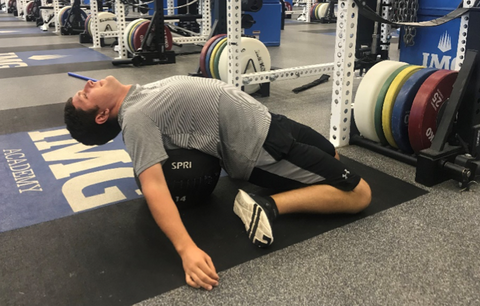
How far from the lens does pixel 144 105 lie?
1527 millimetres

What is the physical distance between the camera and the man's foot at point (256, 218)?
158 centimetres

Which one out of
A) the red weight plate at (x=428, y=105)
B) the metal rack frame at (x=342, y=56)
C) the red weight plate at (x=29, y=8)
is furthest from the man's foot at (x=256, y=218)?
the red weight plate at (x=29, y=8)

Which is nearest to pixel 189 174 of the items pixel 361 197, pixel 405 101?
pixel 361 197

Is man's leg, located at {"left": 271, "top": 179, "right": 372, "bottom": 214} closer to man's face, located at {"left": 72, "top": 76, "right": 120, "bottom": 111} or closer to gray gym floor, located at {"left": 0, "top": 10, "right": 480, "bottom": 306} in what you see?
gray gym floor, located at {"left": 0, "top": 10, "right": 480, "bottom": 306}

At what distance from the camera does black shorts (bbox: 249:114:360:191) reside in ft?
5.66

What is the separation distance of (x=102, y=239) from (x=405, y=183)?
1424 mm

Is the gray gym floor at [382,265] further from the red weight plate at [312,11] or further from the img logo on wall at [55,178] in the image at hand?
the red weight plate at [312,11]

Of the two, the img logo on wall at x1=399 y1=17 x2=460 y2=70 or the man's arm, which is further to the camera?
the img logo on wall at x1=399 y1=17 x2=460 y2=70

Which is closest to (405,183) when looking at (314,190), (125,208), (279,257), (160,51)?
(314,190)

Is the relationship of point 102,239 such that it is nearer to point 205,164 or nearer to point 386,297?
point 205,164

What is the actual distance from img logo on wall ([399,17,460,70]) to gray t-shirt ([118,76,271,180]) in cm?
250

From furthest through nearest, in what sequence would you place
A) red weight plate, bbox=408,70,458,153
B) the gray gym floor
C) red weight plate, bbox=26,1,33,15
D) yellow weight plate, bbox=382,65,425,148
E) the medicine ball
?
1. red weight plate, bbox=26,1,33,15
2. yellow weight plate, bbox=382,65,425,148
3. red weight plate, bbox=408,70,458,153
4. the medicine ball
5. the gray gym floor

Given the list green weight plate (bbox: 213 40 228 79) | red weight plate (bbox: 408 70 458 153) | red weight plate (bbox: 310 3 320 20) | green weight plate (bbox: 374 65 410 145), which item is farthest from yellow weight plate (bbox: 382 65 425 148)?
red weight plate (bbox: 310 3 320 20)

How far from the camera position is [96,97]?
1.58m
